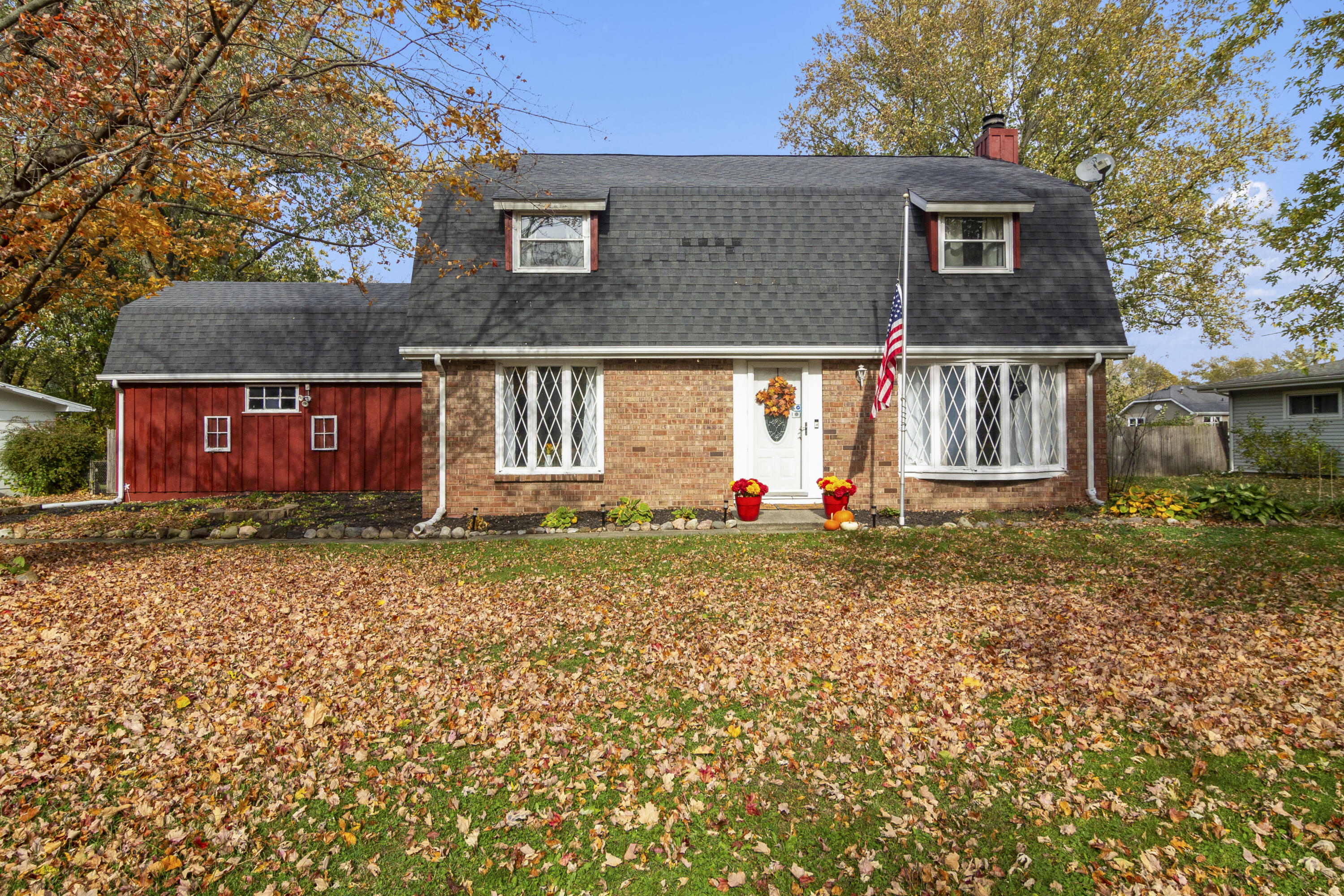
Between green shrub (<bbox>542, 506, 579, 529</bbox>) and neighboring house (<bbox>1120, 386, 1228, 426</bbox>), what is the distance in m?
36.5

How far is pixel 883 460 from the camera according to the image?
34.7 feet

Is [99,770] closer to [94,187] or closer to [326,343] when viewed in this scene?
[94,187]

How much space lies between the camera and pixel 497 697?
4.17m

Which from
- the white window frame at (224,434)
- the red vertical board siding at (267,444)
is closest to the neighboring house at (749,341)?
the red vertical board siding at (267,444)

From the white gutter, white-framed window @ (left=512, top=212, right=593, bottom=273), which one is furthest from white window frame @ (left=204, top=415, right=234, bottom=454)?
white-framed window @ (left=512, top=212, right=593, bottom=273)

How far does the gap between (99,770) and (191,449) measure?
1260 cm

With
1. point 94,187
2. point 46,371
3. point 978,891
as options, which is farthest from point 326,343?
point 46,371

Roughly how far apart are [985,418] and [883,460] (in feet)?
5.56

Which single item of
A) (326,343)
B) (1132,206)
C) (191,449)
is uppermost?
(1132,206)

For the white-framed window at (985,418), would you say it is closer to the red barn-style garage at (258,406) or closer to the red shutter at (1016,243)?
the red shutter at (1016,243)

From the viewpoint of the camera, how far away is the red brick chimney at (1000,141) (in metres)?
14.6

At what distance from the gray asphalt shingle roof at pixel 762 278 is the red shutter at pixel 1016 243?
0.53 ft

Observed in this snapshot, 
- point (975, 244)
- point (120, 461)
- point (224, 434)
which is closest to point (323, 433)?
point (224, 434)

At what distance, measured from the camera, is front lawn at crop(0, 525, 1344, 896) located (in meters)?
2.76
